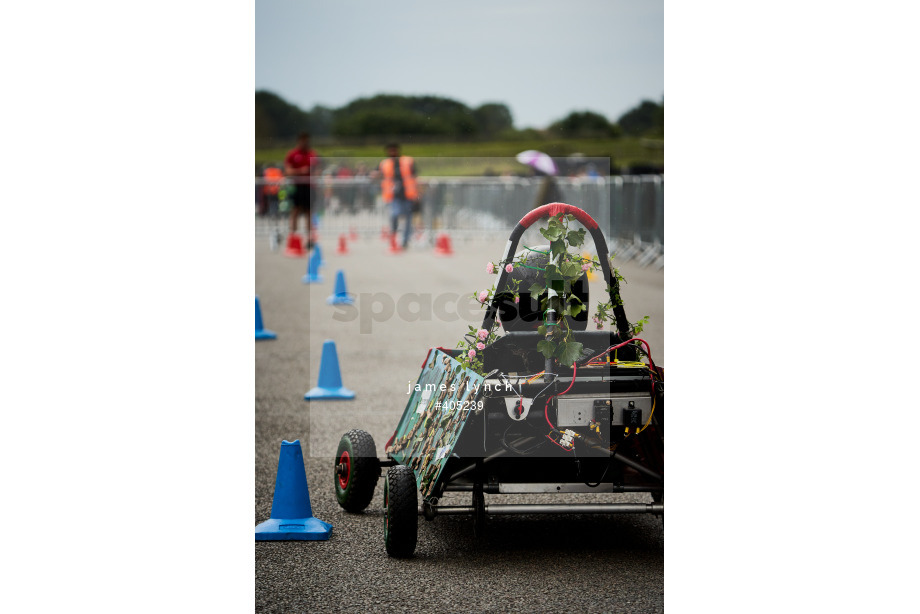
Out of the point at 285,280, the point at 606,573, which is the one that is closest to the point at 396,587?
the point at 606,573

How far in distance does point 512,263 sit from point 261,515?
6.59 ft

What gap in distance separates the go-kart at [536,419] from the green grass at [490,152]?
2.18 m

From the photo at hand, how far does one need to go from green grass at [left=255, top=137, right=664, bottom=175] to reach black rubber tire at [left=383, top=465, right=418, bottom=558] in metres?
2.50

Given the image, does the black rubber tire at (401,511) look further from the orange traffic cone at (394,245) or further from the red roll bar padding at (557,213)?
the orange traffic cone at (394,245)

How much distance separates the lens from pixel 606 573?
4.46m

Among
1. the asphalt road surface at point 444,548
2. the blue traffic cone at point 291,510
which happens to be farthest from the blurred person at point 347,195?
the blue traffic cone at point 291,510

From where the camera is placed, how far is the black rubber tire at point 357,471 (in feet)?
17.0

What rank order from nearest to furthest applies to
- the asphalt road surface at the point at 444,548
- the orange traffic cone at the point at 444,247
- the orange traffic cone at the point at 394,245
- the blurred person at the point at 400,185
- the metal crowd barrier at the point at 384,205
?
1. the asphalt road surface at the point at 444,548
2. the blurred person at the point at 400,185
3. the orange traffic cone at the point at 444,247
4. the metal crowd barrier at the point at 384,205
5. the orange traffic cone at the point at 394,245

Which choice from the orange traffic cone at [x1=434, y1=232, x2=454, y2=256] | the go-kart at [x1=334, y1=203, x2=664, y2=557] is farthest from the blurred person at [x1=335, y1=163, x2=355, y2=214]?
the go-kart at [x1=334, y1=203, x2=664, y2=557]

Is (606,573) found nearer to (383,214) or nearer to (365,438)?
(365,438)

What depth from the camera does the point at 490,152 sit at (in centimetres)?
1241

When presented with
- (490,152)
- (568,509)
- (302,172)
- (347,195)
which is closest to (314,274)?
(490,152)

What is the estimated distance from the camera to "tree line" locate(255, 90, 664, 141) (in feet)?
26.2

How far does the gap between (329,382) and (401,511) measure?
3652 millimetres
